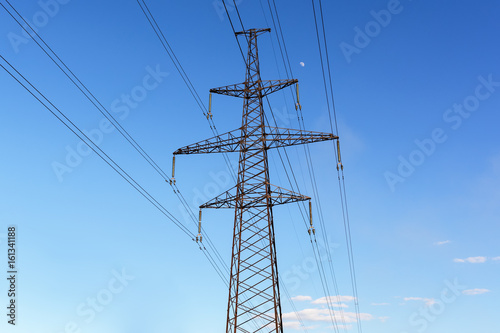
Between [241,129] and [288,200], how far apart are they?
20.3 feet

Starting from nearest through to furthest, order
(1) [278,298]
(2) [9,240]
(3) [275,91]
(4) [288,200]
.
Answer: (2) [9,240]
(1) [278,298]
(4) [288,200]
(3) [275,91]

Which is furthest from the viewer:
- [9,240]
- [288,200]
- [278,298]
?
[288,200]

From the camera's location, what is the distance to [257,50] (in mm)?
36906

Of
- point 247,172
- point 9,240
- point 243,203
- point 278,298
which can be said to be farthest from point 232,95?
point 9,240

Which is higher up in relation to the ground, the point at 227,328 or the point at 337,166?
the point at 337,166

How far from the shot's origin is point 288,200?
105 ft

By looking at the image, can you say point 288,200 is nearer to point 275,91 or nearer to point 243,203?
point 243,203

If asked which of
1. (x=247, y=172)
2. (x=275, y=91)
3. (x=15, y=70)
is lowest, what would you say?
(x=15, y=70)

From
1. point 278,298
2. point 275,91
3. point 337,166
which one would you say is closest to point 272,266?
point 278,298

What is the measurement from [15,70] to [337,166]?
2265cm

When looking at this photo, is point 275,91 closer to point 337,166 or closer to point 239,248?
point 337,166

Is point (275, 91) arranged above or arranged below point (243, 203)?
above

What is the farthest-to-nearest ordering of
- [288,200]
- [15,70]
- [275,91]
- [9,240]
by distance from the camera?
1. [275,91]
2. [288,200]
3. [9,240]
4. [15,70]

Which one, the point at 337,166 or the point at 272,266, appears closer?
the point at 272,266
